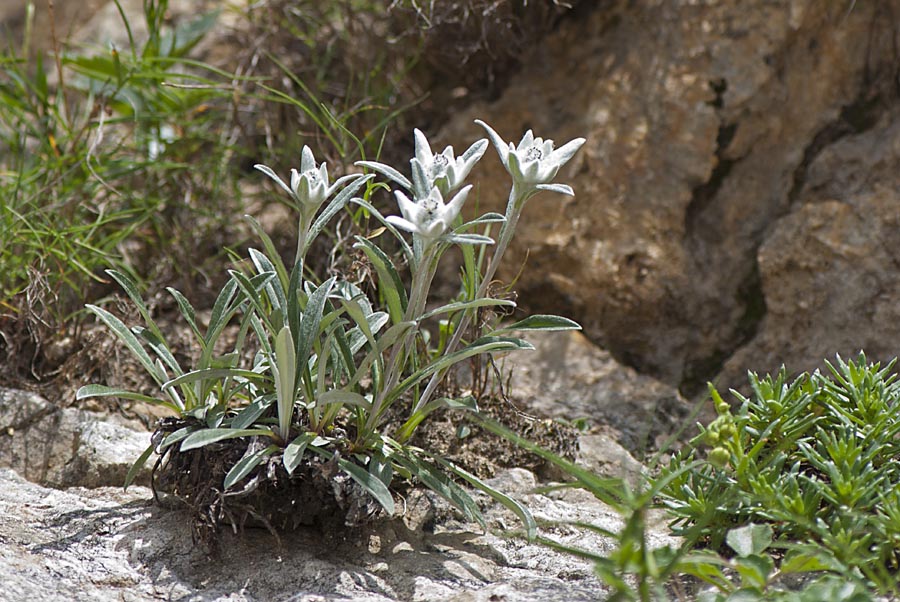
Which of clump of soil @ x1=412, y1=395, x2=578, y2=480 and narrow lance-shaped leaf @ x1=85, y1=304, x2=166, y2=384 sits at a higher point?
narrow lance-shaped leaf @ x1=85, y1=304, x2=166, y2=384

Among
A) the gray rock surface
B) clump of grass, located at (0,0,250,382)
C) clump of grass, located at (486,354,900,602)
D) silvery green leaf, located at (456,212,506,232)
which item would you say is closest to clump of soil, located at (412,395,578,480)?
the gray rock surface

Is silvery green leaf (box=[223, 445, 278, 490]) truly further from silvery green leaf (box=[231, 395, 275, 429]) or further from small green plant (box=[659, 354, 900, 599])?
small green plant (box=[659, 354, 900, 599])

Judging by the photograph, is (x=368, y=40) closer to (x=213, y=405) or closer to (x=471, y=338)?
(x=471, y=338)

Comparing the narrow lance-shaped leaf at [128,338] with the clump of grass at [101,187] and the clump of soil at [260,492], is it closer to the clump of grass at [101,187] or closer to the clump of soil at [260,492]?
the clump of soil at [260,492]

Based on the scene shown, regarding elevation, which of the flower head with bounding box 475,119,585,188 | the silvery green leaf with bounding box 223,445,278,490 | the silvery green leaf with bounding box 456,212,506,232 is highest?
the flower head with bounding box 475,119,585,188

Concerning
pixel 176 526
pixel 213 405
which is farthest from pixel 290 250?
pixel 176 526

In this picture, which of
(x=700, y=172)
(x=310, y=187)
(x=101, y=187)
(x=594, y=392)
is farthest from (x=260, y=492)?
(x=700, y=172)

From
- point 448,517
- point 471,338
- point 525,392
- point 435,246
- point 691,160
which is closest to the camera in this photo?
point 435,246
